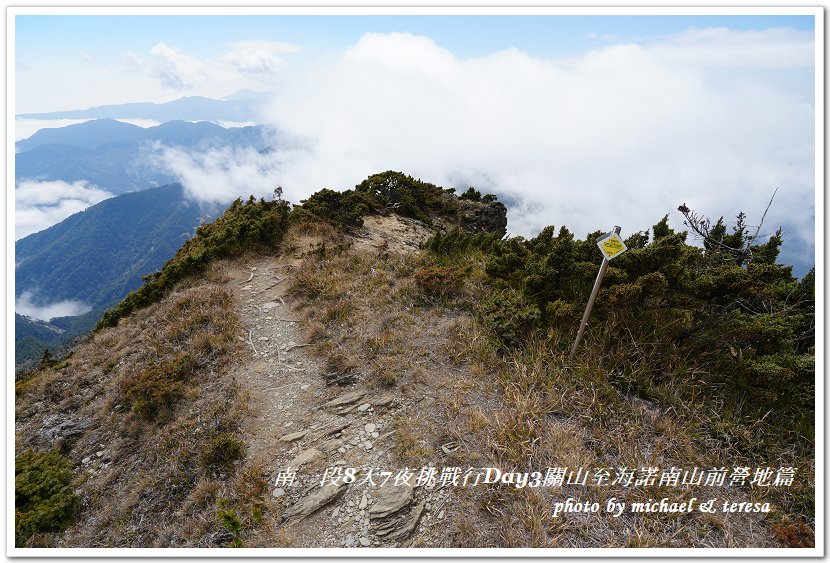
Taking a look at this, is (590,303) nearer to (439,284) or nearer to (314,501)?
(439,284)

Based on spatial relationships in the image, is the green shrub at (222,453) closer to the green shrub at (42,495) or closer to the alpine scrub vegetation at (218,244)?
the green shrub at (42,495)

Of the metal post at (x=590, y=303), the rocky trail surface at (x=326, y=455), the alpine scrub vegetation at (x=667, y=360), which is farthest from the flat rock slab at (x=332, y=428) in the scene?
the metal post at (x=590, y=303)

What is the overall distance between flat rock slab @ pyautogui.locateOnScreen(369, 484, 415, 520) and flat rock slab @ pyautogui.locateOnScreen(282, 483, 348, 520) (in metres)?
0.58

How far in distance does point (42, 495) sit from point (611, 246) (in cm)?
1025

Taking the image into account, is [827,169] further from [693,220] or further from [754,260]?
[754,260]

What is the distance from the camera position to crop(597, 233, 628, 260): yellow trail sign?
226 inches

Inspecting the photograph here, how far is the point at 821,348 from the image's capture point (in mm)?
5309

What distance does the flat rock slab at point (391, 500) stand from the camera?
196 inches

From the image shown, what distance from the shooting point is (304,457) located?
19.6 ft

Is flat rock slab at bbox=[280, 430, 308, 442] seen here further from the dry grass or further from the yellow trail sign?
the yellow trail sign

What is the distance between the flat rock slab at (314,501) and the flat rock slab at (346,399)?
1.67m

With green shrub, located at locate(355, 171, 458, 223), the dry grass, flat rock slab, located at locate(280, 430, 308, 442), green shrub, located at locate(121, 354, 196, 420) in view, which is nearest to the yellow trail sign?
flat rock slab, located at locate(280, 430, 308, 442)

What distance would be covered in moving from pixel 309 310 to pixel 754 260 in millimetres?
10342

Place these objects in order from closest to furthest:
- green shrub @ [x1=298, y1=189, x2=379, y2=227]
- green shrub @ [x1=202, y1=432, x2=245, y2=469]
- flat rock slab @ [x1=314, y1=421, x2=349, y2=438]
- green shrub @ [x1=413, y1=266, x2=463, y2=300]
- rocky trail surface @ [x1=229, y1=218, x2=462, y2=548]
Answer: rocky trail surface @ [x1=229, y1=218, x2=462, y2=548] < green shrub @ [x1=202, y1=432, x2=245, y2=469] < flat rock slab @ [x1=314, y1=421, x2=349, y2=438] < green shrub @ [x1=413, y1=266, x2=463, y2=300] < green shrub @ [x1=298, y1=189, x2=379, y2=227]
